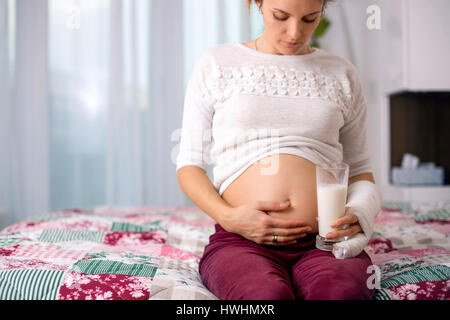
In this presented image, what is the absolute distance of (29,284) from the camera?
2.59 ft

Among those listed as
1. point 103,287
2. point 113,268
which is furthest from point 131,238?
point 103,287

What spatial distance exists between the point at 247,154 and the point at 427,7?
2093mm

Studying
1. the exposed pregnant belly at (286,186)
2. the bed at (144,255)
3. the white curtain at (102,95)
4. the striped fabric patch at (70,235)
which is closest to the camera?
the bed at (144,255)

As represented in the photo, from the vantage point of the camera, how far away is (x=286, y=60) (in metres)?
1.03

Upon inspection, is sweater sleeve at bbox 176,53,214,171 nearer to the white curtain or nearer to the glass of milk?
the glass of milk

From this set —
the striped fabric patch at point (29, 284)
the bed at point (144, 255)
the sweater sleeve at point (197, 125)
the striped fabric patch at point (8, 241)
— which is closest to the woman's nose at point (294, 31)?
the sweater sleeve at point (197, 125)

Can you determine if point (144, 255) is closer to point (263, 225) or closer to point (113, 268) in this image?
point (113, 268)

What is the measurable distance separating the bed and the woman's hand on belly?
0.13m

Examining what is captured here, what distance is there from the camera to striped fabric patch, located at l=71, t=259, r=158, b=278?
86cm

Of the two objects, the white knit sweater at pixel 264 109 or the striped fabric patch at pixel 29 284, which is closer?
the striped fabric patch at pixel 29 284

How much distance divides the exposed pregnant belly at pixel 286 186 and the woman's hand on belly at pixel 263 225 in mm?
40

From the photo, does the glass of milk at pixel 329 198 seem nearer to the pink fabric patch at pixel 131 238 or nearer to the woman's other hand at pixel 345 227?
the woman's other hand at pixel 345 227

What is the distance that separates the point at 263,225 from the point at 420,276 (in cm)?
32

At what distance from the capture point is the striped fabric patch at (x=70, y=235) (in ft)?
3.98
